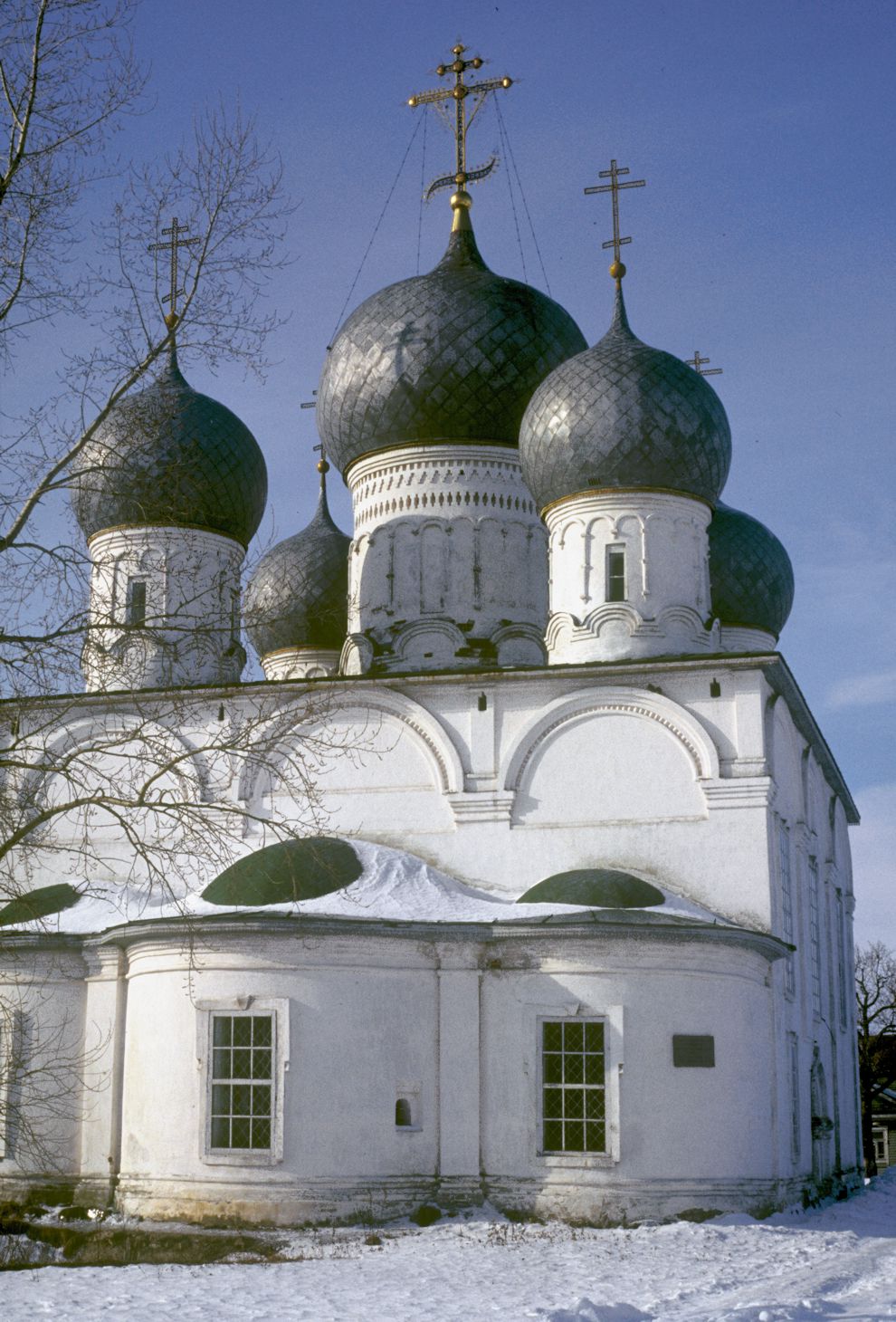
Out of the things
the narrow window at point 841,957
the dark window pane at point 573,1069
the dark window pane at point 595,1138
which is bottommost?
the dark window pane at point 595,1138

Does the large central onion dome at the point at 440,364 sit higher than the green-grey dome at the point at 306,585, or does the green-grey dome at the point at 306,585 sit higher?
the large central onion dome at the point at 440,364

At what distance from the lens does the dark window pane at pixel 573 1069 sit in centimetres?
1280

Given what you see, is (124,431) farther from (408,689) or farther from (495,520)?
(495,520)

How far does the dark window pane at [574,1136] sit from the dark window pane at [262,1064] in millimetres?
2326

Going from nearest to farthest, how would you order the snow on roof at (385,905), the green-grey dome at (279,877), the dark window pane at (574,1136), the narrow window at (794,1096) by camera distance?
the dark window pane at (574,1136), the snow on roof at (385,905), the green-grey dome at (279,877), the narrow window at (794,1096)

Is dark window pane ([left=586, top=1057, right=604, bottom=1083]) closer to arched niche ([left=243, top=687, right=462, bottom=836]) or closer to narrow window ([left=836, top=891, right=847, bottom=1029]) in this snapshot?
arched niche ([left=243, top=687, right=462, bottom=836])

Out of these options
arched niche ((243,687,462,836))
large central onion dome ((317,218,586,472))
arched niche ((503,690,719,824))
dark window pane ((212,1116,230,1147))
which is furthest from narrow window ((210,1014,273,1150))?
large central onion dome ((317,218,586,472))

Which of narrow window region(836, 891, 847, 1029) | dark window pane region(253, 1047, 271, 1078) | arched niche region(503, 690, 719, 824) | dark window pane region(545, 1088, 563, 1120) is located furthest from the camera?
narrow window region(836, 891, 847, 1029)

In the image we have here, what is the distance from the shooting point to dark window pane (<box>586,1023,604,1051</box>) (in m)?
12.8

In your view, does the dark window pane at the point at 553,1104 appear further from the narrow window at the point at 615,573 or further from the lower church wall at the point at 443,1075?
the narrow window at the point at 615,573

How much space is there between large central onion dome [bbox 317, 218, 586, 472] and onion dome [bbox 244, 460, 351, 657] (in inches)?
81.5

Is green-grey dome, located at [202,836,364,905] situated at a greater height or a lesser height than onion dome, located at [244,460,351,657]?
lesser

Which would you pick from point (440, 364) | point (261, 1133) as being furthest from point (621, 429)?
point (261, 1133)

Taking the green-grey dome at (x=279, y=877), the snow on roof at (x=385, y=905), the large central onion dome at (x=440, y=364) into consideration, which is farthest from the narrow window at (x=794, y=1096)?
the large central onion dome at (x=440, y=364)
